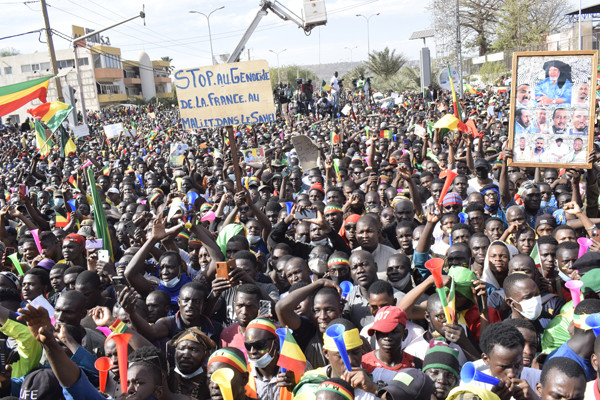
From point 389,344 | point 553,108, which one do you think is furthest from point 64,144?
point 389,344

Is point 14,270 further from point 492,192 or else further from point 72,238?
point 492,192

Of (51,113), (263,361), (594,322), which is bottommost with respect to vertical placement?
(263,361)

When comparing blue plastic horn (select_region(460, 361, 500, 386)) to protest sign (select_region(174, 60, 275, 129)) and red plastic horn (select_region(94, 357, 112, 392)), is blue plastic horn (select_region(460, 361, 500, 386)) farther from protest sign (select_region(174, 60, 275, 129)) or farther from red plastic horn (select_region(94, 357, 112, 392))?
protest sign (select_region(174, 60, 275, 129))

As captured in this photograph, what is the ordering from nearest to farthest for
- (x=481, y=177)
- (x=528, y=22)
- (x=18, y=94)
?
(x=481, y=177) < (x=18, y=94) < (x=528, y=22)

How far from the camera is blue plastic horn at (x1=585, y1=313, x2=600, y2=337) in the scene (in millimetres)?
3059

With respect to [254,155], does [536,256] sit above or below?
below

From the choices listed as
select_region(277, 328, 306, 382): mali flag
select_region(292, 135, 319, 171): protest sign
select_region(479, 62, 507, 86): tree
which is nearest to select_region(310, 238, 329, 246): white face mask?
select_region(277, 328, 306, 382): mali flag

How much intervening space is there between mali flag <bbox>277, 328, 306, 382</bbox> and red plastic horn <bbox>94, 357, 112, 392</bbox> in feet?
3.18

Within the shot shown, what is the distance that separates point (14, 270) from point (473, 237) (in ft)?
16.4

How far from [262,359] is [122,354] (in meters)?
0.82

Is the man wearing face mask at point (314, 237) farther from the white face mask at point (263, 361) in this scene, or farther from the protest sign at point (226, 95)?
the white face mask at point (263, 361)

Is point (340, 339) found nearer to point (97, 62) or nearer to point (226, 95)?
point (226, 95)

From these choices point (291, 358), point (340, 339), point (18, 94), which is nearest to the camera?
point (340, 339)

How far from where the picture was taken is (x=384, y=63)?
43.9 metres
